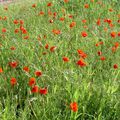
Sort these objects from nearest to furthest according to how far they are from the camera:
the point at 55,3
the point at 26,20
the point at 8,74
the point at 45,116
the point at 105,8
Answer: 1. the point at 45,116
2. the point at 8,74
3. the point at 26,20
4. the point at 105,8
5. the point at 55,3

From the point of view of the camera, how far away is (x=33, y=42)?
352cm

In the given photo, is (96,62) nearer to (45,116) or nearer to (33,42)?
(33,42)

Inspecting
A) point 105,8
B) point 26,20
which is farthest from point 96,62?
point 105,8

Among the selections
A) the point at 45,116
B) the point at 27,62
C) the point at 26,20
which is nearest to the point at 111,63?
the point at 27,62

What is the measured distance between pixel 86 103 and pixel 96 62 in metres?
0.81

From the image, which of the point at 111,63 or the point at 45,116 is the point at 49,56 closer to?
the point at 111,63

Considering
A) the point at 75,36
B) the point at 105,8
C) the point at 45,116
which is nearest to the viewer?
the point at 45,116

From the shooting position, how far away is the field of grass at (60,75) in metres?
2.32

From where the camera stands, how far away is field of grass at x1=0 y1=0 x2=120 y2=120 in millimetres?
2316

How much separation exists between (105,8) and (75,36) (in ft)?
5.37

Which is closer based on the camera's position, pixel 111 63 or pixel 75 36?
pixel 111 63

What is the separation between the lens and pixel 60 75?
2652mm

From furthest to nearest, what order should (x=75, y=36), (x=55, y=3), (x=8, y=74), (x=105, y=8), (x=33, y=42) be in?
(x=55, y=3) < (x=105, y=8) < (x=75, y=36) < (x=33, y=42) < (x=8, y=74)

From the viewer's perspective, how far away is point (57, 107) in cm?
237
